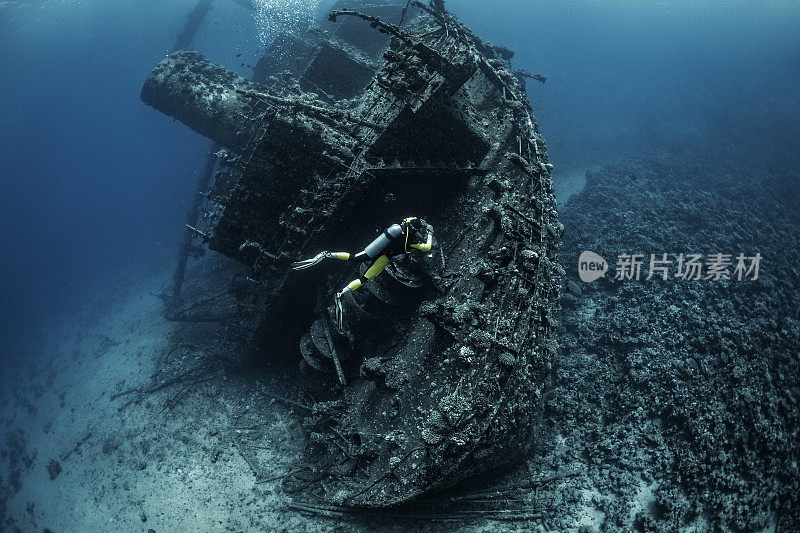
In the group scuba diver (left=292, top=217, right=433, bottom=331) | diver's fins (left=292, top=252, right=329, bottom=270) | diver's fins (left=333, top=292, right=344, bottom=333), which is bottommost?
diver's fins (left=333, top=292, right=344, bottom=333)

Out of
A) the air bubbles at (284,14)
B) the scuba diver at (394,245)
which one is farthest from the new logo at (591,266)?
the air bubbles at (284,14)

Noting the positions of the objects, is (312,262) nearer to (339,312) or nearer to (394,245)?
(339,312)

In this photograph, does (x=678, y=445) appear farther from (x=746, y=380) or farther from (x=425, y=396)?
(x=425, y=396)

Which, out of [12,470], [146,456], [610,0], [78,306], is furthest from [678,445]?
[610,0]

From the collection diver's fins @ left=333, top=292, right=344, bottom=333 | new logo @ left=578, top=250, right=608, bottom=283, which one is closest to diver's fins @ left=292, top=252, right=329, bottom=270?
diver's fins @ left=333, top=292, right=344, bottom=333

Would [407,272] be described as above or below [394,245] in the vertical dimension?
below

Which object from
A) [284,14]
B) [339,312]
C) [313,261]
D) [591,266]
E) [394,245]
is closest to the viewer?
[394,245]

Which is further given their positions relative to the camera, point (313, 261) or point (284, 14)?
point (284, 14)

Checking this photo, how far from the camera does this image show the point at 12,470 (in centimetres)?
1300

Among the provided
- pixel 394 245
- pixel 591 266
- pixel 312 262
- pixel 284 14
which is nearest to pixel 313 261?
pixel 312 262

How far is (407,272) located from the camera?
19.1 feet

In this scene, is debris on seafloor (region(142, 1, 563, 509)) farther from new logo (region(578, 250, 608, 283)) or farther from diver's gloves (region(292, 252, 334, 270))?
new logo (region(578, 250, 608, 283))

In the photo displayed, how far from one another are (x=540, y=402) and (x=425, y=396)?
2.19m

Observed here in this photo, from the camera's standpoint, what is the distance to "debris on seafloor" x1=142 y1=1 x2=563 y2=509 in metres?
4.52
